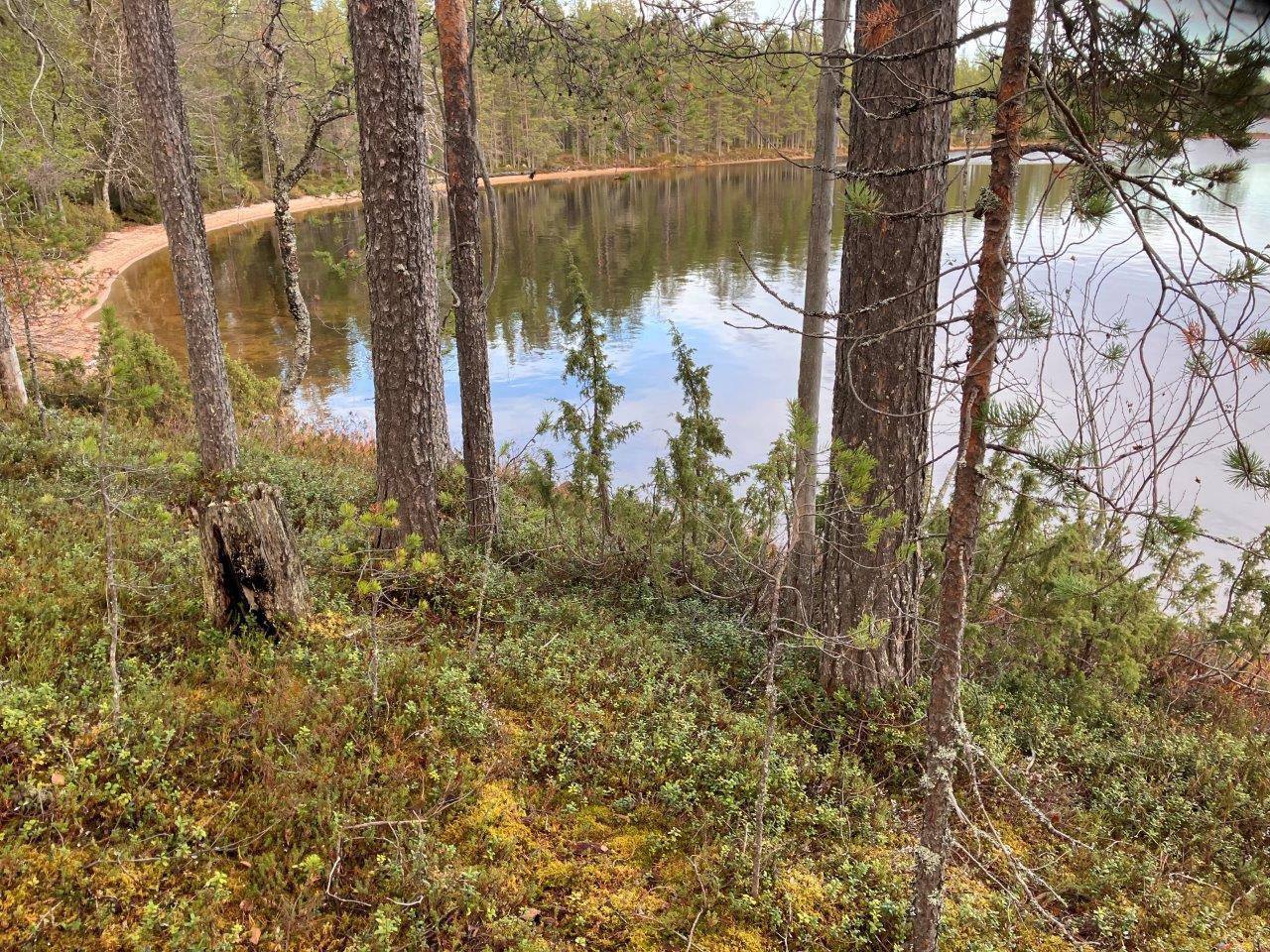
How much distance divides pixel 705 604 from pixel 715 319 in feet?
46.7

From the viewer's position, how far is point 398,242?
5363 mm

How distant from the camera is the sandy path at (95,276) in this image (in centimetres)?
1260

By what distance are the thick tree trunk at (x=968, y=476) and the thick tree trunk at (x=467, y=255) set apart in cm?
439

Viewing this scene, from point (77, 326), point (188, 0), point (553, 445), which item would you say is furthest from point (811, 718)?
point (188, 0)

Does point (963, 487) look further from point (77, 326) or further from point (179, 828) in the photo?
point (77, 326)

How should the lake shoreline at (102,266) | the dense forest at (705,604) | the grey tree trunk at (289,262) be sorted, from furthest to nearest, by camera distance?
1. the lake shoreline at (102,266)
2. the grey tree trunk at (289,262)
3. the dense forest at (705,604)

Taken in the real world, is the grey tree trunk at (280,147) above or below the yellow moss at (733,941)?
above

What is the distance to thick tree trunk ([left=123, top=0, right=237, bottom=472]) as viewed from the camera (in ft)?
20.1

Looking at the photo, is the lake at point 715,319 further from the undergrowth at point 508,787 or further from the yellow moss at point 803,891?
the yellow moss at point 803,891

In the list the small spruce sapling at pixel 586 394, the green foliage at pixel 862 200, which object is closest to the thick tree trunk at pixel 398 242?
the small spruce sapling at pixel 586 394

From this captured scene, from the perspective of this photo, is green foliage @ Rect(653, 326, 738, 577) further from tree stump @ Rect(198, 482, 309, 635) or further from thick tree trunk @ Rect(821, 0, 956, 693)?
tree stump @ Rect(198, 482, 309, 635)

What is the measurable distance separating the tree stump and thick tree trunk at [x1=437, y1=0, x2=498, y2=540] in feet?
6.42

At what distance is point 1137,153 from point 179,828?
4387 mm

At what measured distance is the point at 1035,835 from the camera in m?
4.24
